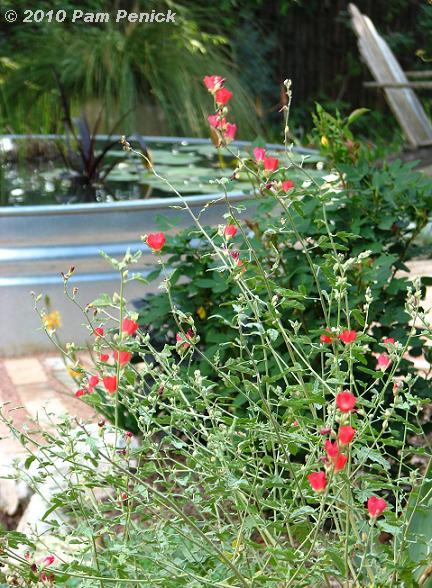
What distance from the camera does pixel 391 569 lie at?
4.83ft

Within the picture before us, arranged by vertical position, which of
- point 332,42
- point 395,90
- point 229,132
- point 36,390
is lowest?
point 332,42

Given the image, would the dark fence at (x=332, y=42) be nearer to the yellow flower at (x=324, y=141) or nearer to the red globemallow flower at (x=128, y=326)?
the yellow flower at (x=324, y=141)

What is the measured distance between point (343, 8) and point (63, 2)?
330 cm

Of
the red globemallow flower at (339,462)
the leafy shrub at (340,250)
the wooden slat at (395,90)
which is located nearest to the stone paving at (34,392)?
the leafy shrub at (340,250)

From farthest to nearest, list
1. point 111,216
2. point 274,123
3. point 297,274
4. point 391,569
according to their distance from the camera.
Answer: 1. point 274,123
2. point 111,216
3. point 297,274
4. point 391,569

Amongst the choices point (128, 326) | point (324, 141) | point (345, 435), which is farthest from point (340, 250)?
point (345, 435)

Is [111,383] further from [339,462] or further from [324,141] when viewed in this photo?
[324,141]

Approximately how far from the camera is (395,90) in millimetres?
6781

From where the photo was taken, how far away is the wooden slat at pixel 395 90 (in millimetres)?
6559

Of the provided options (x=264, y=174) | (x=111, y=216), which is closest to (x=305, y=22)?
(x=111, y=216)

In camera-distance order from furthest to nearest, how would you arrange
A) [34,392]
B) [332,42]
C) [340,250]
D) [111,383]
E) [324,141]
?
[332,42] → [34,392] → [324,141] → [340,250] → [111,383]

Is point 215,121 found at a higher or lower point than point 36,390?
higher

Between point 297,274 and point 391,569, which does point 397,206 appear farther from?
point 391,569

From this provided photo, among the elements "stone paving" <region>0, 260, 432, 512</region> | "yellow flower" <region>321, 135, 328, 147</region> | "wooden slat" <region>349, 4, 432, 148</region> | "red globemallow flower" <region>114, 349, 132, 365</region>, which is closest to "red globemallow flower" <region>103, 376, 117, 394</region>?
"red globemallow flower" <region>114, 349, 132, 365</region>
